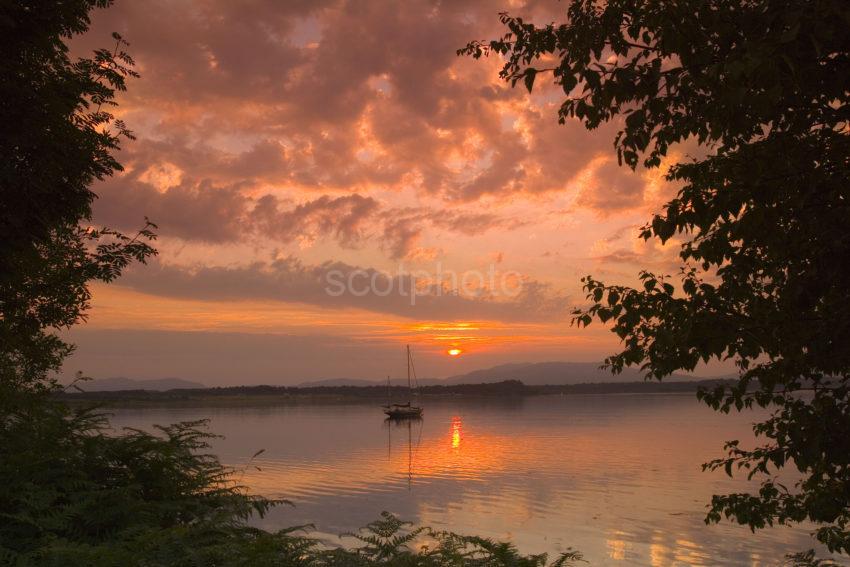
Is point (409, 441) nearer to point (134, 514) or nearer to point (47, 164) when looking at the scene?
point (47, 164)

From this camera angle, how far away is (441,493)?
167 ft

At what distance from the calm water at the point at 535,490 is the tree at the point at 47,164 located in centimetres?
964

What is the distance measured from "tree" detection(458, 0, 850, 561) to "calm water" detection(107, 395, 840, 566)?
2193 cm

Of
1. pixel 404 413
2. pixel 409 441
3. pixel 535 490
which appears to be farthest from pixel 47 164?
pixel 404 413

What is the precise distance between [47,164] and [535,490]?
44.7 meters

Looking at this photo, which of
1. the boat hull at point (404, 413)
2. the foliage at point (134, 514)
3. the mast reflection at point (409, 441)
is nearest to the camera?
the foliage at point (134, 514)

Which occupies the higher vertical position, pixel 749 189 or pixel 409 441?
pixel 749 189

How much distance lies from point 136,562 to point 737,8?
787cm

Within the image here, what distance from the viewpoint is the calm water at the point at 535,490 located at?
106 ft

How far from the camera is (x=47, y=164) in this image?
12.9m

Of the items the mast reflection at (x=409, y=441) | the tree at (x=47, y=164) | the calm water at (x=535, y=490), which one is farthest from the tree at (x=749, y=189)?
the mast reflection at (x=409, y=441)

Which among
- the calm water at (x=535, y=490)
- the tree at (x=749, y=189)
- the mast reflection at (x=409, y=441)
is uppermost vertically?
the tree at (x=749, y=189)

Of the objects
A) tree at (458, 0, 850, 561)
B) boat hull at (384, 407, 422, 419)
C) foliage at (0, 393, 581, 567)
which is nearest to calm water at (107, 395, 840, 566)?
foliage at (0, 393, 581, 567)

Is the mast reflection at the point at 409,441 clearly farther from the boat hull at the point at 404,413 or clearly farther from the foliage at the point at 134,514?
the foliage at the point at 134,514
